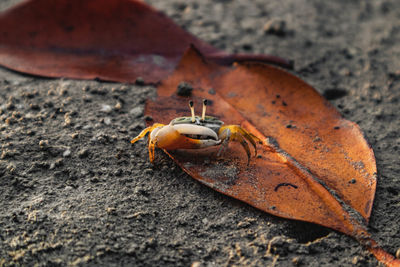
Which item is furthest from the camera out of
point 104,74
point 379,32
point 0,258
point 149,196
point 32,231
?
point 379,32

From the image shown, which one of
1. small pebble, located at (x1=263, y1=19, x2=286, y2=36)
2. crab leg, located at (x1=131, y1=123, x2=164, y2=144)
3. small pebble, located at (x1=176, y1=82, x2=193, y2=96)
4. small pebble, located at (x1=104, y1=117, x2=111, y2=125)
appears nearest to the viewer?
crab leg, located at (x1=131, y1=123, x2=164, y2=144)

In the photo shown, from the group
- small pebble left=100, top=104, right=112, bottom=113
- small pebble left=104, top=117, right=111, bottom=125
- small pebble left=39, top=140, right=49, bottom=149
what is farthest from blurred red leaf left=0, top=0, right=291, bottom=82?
small pebble left=39, top=140, right=49, bottom=149

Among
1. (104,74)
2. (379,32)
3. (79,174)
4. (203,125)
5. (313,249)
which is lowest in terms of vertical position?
(313,249)

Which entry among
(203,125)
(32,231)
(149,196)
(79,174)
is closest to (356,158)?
(203,125)

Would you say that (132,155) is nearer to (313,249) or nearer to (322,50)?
(313,249)

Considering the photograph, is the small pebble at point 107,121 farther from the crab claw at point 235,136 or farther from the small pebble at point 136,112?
the crab claw at point 235,136

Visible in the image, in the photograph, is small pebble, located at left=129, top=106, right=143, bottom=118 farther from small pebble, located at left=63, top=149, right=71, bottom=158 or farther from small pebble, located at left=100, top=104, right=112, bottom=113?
small pebble, located at left=63, top=149, right=71, bottom=158
